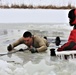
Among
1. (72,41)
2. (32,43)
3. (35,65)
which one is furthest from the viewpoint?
(32,43)

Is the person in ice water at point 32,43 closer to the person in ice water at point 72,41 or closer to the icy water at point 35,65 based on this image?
the icy water at point 35,65

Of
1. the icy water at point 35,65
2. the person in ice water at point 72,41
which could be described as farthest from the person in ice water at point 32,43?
the person in ice water at point 72,41

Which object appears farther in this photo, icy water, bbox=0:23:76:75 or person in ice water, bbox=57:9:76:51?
person in ice water, bbox=57:9:76:51

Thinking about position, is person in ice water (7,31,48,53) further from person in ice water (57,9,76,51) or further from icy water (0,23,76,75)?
person in ice water (57,9,76,51)

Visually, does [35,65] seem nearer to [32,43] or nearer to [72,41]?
[72,41]

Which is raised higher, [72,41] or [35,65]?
[72,41]

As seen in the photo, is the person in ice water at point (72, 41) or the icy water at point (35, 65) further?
the person in ice water at point (72, 41)

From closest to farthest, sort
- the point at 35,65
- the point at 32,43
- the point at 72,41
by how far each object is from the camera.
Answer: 1. the point at 35,65
2. the point at 72,41
3. the point at 32,43

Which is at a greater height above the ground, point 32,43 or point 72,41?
point 72,41

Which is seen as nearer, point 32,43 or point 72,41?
point 72,41

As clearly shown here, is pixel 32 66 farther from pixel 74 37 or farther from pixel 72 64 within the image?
pixel 74 37

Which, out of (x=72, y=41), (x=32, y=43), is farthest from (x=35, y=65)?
(x=32, y=43)

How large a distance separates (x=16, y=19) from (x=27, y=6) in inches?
94.3

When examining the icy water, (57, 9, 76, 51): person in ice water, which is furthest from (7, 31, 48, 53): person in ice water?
(57, 9, 76, 51): person in ice water
